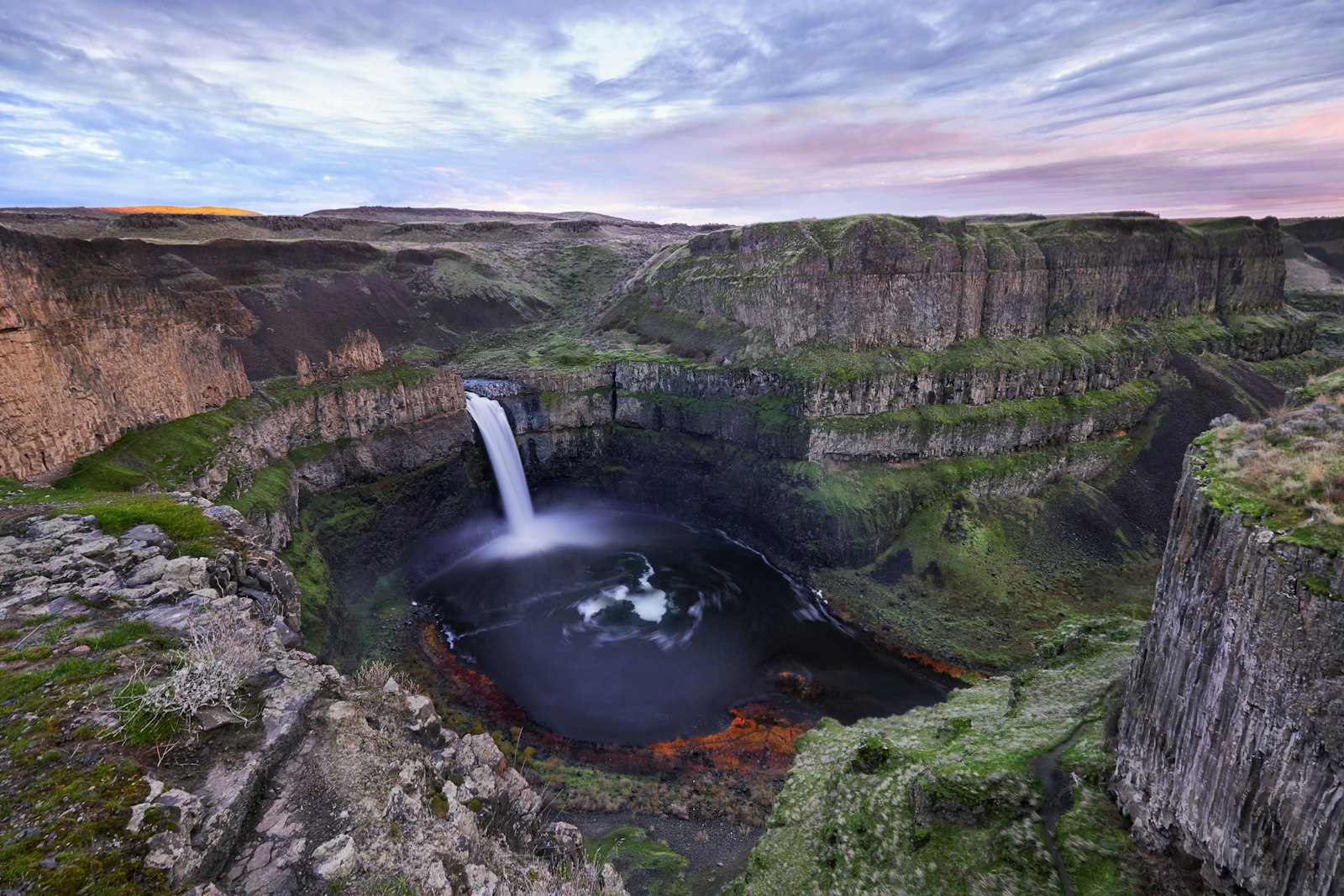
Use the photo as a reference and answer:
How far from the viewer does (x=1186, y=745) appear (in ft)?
35.7

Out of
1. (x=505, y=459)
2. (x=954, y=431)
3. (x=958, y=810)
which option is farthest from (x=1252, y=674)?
(x=505, y=459)

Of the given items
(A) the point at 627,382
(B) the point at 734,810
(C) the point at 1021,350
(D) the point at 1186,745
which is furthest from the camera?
(A) the point at 627,382

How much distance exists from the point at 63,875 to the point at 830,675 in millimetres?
29184

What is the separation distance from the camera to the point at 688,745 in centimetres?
2581

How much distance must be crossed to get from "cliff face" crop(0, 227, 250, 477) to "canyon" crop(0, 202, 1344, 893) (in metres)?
0.16

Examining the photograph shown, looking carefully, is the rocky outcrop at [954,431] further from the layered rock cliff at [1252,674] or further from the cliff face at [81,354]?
the cliff face at [81,354]

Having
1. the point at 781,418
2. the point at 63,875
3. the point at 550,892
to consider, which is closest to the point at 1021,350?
the point at 781,418

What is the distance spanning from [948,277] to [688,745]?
38.8 meters

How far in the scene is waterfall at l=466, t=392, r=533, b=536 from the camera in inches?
1775

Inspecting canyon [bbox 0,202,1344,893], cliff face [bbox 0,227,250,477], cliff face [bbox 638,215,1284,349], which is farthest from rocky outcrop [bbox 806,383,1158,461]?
cliff face [bbox 0,227,250,477]

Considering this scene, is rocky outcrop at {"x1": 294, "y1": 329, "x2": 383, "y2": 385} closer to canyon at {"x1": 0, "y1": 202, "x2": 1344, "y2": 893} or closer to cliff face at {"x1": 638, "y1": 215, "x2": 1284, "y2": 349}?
canyon at {"x1": 0, "y1": 202, "x2": 1344, "y2": 893}

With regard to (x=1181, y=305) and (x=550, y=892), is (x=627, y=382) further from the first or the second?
(x=1181, y=305)

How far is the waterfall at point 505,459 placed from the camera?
45.1 metres

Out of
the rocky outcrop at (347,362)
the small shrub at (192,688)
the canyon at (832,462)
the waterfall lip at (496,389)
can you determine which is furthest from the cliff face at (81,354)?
the waterfall lip at (496,389)
